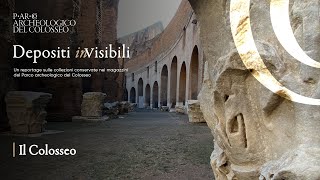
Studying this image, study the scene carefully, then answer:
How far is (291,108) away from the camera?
1426 millimetres

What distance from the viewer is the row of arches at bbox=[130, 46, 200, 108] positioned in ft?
52.9

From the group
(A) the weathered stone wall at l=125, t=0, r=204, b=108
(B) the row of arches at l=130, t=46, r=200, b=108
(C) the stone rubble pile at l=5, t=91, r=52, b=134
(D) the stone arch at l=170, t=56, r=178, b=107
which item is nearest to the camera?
(C) the stone rubble pile at l=5, t=91, r=52, b=134

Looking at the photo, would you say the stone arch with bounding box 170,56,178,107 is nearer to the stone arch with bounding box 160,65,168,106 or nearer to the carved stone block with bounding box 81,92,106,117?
the stone arch with bounding box 160,65,168,106

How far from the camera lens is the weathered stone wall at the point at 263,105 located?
132cm

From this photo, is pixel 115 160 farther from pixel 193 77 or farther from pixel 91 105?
pixel 193 77

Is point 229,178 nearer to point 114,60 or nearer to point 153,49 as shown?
point 114,60

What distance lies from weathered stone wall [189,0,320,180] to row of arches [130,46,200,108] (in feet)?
44.4

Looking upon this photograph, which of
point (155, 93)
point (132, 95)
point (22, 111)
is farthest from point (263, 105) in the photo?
point (132, 95)

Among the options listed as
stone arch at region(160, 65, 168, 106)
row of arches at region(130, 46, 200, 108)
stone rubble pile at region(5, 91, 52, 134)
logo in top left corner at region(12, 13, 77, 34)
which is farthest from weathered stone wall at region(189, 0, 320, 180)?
stone arch at region(160, 65, 168, 106)

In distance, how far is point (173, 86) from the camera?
22766 mm

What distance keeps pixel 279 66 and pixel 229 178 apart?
775 mm

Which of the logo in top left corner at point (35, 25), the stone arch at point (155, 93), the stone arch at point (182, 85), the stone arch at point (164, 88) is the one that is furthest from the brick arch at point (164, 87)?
the logo in top left corner at point (35, 25)

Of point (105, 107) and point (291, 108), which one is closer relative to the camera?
point (291, 108)

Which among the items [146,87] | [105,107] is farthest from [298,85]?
[146,87]
